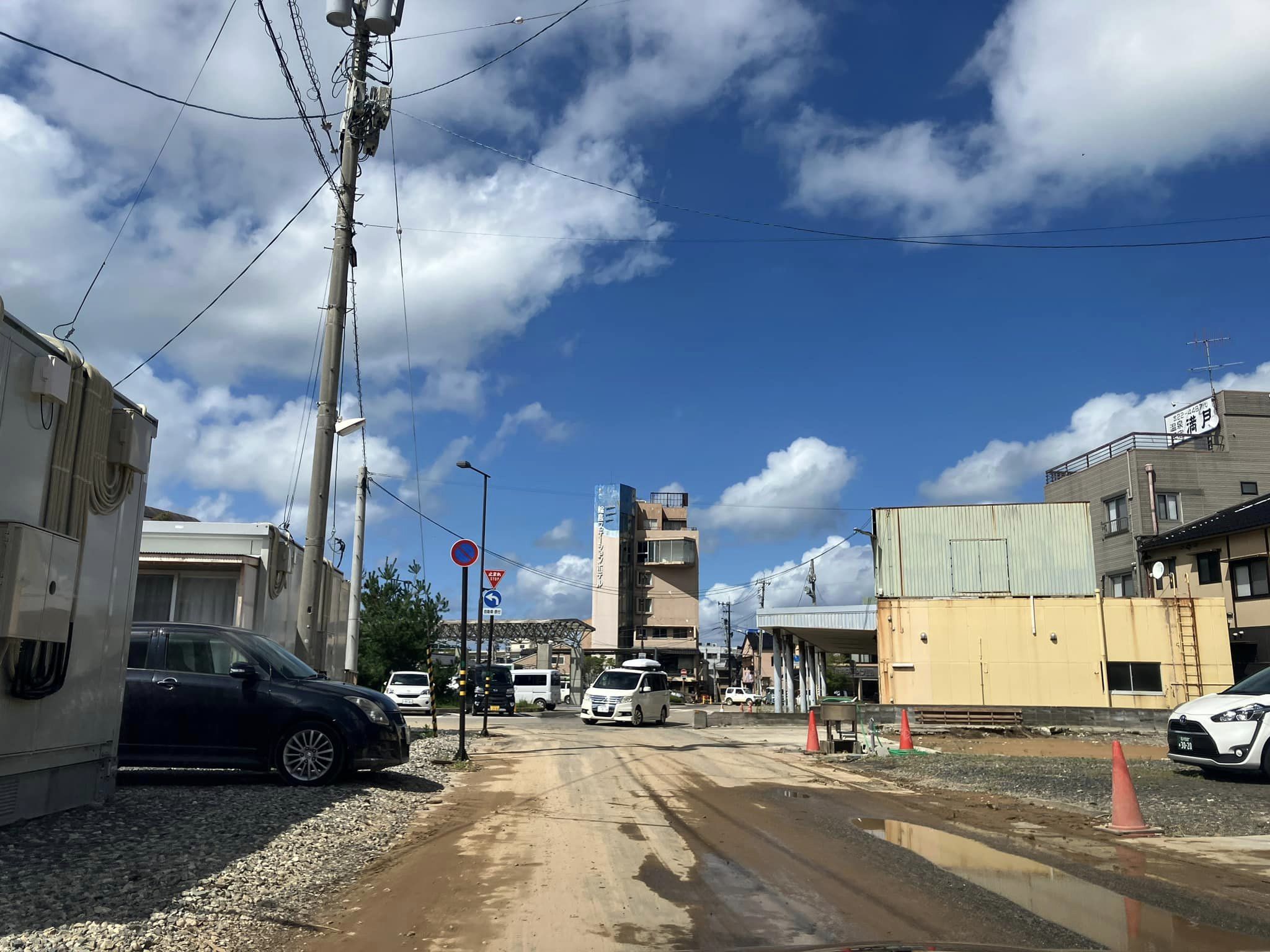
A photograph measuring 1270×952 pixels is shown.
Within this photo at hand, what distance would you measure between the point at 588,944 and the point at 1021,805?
7.66 metres

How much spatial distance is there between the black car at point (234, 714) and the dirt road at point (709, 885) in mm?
1310

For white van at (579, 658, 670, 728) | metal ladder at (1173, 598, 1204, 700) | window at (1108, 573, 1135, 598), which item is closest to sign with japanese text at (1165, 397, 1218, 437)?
window at (1108, 573, 1135, 598)

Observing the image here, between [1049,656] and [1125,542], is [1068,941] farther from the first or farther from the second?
[1125,542]

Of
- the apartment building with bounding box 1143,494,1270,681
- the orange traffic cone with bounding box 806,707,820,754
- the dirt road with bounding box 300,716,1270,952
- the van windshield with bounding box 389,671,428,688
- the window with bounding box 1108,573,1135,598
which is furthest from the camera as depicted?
the window with bounding box 1108,573,1135,598

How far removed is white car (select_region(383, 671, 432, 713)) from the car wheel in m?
23.8

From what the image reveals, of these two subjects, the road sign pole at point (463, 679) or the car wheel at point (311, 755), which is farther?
the road sign pole at point (463, 679)

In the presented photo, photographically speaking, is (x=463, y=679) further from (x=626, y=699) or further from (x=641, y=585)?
(x=641, y=585)

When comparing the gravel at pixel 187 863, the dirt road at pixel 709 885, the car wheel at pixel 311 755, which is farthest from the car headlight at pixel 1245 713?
the car wheel at pixel 311 755

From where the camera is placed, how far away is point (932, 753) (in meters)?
18.6

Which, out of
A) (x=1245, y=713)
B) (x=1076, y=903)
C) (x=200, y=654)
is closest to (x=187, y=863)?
(x=200, y=654)

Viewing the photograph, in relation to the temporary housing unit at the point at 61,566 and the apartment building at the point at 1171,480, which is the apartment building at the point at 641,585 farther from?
the temporary housing unit at the point at 61,566

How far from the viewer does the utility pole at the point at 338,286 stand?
14.2 meters

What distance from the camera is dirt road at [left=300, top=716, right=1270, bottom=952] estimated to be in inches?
206

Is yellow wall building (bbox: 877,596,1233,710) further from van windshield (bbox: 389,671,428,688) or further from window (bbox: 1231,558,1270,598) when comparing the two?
van windshield (bbox: 389,671,428,688)
